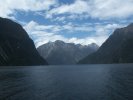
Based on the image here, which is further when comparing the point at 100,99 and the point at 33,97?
the point at 33,97

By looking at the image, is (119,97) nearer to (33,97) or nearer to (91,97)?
(91,97)

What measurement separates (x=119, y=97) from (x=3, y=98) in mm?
26835

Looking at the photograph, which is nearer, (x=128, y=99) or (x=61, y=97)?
(x=128, y=99)

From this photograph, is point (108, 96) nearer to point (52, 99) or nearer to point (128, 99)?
point (128, 99)

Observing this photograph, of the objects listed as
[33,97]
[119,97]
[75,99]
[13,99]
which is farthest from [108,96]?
[13,99]

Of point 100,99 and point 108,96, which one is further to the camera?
point 108,96

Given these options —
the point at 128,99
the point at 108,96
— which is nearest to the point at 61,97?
the point at 108,96

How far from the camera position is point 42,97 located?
203 feet

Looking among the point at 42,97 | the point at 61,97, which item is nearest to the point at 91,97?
the point at 61,97

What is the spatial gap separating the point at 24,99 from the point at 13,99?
8.13ft

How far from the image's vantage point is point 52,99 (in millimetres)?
59688

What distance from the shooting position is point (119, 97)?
196 feet

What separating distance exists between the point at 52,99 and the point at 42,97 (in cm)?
327

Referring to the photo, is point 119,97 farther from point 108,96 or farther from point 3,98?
point 3,98
